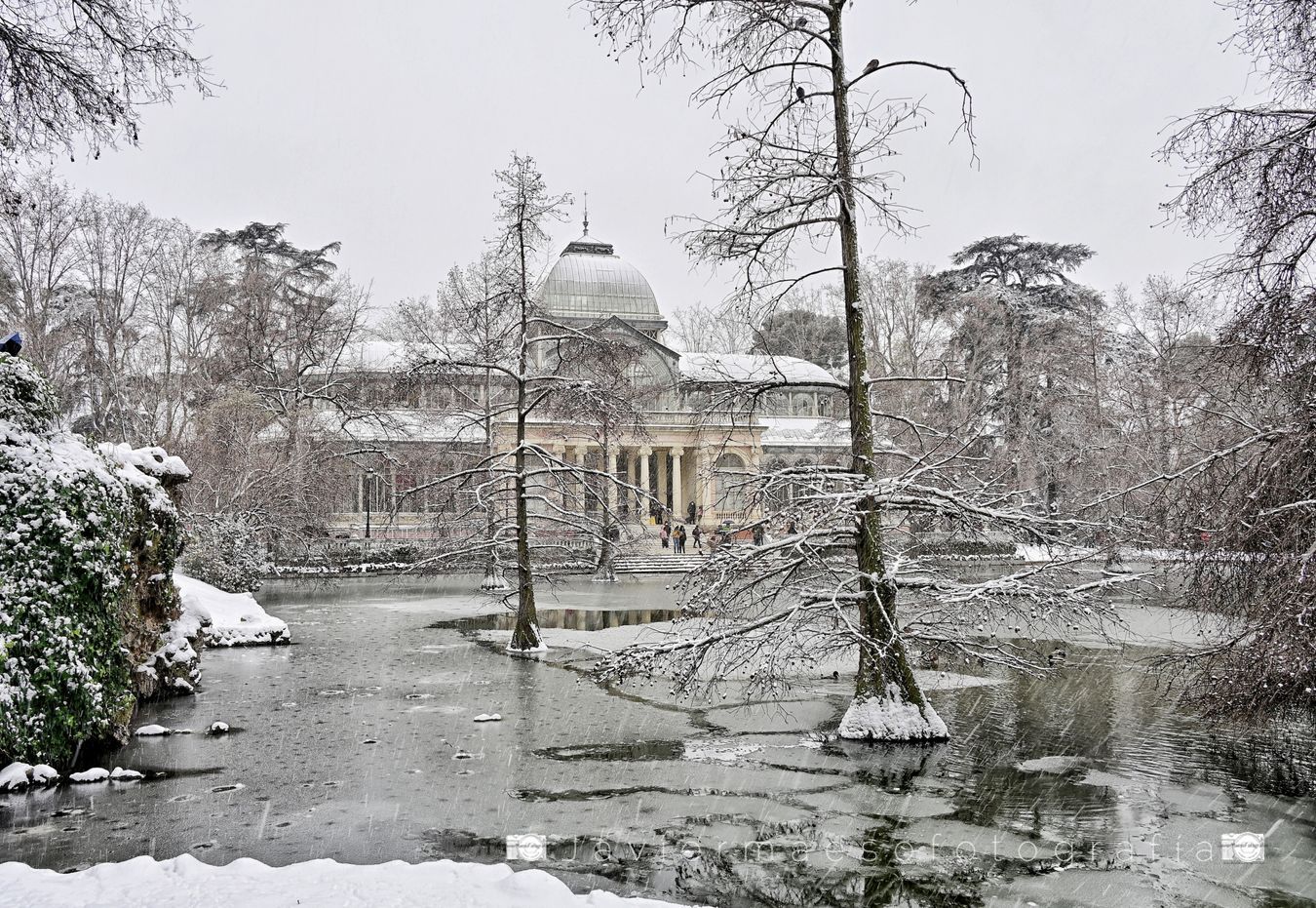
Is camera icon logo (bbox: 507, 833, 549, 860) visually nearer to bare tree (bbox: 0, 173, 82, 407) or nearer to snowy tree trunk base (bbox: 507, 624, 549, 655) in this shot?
snowy tree trunk base (bbox: 507, 624, 549, 655)

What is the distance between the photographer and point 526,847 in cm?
707

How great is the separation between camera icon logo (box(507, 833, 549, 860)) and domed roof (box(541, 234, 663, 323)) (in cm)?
4405

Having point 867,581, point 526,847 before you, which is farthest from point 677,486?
point 526,847

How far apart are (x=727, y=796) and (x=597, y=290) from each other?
4476 cm

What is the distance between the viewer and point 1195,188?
828 centimetres

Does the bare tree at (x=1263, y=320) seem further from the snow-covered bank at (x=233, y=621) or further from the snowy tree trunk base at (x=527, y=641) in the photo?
the snow-covered bank at (x=233, y=621)

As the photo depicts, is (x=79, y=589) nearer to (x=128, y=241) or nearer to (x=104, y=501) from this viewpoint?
(x=104, y=501)

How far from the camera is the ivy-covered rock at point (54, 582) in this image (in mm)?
8203

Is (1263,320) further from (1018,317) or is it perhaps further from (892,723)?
(1018,317)

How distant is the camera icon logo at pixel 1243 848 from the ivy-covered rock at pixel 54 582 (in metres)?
9.11

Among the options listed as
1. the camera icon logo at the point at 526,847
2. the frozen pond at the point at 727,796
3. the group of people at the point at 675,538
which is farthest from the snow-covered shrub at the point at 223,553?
the camera icon logo at the point at 526,847

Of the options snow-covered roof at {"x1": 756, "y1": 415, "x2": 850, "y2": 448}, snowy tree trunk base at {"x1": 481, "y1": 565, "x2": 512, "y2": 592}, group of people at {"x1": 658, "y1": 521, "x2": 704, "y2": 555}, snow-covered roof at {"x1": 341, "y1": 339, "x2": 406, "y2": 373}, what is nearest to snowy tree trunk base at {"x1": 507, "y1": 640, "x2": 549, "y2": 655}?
snowy tree trunk base at {"x1": 481, "y1": 565, "x2": 512, "y2": 592}

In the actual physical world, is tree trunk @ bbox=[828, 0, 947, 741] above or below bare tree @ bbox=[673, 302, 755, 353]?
below

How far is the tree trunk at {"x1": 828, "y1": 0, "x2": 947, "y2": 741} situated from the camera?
10.2 meters
